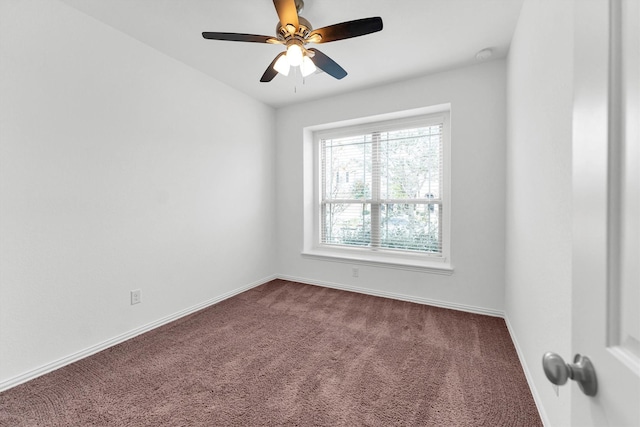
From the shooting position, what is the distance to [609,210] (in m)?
0.43

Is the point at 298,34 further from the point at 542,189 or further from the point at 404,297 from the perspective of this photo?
the point at 404,297

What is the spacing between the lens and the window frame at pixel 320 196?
3102 mm

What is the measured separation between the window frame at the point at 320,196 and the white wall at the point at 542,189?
89cm

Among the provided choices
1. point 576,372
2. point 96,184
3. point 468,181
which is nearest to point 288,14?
point 96,184

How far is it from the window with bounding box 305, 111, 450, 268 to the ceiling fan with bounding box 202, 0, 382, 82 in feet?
5.56

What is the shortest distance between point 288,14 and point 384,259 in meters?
2.65

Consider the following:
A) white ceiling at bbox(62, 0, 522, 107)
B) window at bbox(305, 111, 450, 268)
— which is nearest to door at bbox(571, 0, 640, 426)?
white ceiling at bbox(62, 0, 522, 107)

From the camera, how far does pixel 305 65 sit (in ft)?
6.50

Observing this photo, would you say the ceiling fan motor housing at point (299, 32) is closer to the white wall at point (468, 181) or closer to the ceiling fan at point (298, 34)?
the ceiling fan at point (298, 34)

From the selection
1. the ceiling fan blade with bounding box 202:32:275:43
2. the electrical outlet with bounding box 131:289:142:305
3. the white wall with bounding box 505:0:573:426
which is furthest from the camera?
the electrical outlet with bounding box 131:289:142:305

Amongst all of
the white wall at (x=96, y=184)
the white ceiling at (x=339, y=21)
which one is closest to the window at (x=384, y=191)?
the white ceiling at (x=339, y=21)

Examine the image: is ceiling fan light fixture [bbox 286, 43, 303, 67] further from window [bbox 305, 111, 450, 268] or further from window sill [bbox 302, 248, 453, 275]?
window sill [bbox 302, 248, 453, 275]

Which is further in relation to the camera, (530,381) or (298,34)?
(298,34)

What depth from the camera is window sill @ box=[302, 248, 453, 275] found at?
303 centimetres
